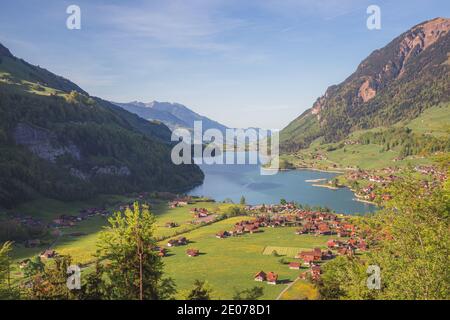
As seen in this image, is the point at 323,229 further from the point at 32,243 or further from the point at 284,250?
the point at 32,243

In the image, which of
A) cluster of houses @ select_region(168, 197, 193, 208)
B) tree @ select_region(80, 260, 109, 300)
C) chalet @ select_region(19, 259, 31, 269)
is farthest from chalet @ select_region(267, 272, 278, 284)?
cluster of houses @ select_region(168, 197, 193, 208)

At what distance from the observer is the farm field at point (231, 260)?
75000 millimetres

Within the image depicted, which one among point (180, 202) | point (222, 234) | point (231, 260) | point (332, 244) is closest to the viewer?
point (231, 260)

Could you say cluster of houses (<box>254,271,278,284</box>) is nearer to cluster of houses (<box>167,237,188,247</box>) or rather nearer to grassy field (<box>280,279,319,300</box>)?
grassy field (<box>280,279,319,300</box>)

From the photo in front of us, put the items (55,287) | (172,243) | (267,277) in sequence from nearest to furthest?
(55,287) → (267,277) → (172,243)

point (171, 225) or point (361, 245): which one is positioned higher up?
point (361, 245)

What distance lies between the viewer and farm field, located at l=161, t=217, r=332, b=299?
75000 millimetres

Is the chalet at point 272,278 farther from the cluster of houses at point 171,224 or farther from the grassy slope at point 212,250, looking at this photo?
the cluster of houses at point 171,224

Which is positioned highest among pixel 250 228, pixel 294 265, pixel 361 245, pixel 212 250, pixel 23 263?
pixel 361 245

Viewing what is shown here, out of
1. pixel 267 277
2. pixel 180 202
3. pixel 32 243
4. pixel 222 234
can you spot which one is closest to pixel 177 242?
pixel 222 234

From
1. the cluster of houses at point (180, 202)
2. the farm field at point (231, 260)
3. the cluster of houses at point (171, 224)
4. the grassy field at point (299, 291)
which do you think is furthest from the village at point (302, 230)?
the cluster of houses at point (180, 202)

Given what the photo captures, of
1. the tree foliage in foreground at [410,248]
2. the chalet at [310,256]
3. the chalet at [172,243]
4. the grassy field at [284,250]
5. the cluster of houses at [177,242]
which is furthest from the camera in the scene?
the cluster of houses at [177,242]

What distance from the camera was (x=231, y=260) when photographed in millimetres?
92688
